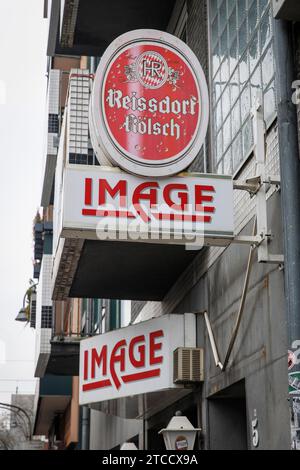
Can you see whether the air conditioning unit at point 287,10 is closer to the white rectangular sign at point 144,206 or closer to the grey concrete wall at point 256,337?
the grey concrete wall at point 256,337

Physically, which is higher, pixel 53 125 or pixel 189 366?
pixel 53 125

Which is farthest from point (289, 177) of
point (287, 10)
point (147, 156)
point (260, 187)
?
point (147, 156)

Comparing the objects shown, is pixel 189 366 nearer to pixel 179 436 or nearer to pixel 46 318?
pixel 179 436

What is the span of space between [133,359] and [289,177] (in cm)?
524

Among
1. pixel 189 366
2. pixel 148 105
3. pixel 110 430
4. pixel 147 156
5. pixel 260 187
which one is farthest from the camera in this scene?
pixel 110 430

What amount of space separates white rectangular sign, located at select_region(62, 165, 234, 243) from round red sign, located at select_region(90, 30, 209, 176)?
0.67ft

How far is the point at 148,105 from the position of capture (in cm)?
1012

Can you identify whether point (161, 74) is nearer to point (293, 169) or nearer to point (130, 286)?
point (293, 169)

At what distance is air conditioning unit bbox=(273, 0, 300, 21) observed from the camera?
27.8 ft

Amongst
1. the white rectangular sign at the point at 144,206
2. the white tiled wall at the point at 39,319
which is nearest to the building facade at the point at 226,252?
the white rectangular sign at the point at 144,206

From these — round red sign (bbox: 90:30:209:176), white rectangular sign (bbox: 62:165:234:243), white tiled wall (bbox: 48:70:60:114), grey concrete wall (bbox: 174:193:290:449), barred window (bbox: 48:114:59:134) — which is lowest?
grey concrete wall (bbox: 174:193:290:449)

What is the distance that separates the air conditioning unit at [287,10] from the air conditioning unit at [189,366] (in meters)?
4.88

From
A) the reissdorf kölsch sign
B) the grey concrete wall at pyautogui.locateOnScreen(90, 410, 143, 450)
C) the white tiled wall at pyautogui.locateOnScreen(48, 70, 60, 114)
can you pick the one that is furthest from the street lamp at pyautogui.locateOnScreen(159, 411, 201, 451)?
the white tiled wall at pyautogui.locateOnScreen(48, 70, 60, 114)

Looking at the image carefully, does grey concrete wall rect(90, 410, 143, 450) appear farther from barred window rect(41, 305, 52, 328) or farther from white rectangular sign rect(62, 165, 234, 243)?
white rectangular sign rect(62, 165, 234, 243)
